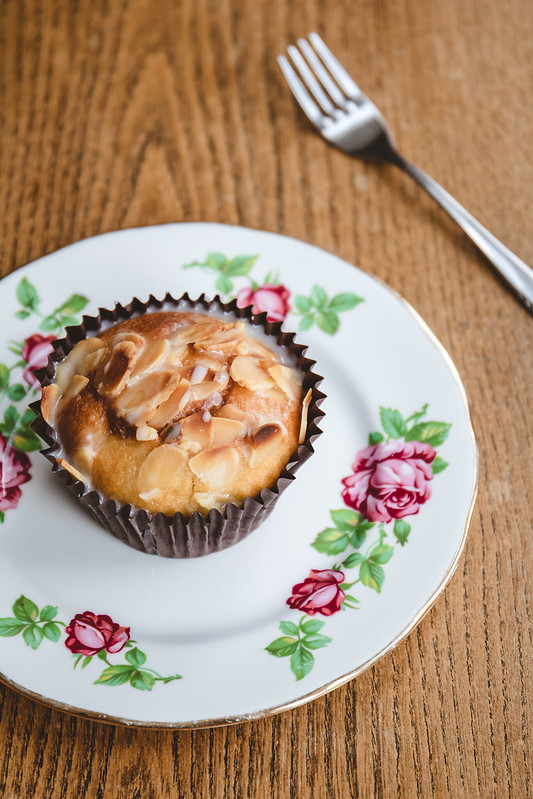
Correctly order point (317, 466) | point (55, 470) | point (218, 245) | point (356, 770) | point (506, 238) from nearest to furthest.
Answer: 1. point (356, 770)
2. point (55, 470)
3. point (317, 466)
4. point (218, 245)
5. point (506, 238)

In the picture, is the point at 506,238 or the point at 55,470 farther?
the point at 506,238

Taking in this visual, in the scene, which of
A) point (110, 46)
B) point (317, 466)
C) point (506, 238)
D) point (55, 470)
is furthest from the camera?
point (110, 46)

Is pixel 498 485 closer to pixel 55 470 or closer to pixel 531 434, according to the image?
pixel 531 434

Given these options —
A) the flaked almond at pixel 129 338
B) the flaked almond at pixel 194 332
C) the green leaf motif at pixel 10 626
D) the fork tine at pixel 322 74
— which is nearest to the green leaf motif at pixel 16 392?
the flaked almond at pixel 129 338

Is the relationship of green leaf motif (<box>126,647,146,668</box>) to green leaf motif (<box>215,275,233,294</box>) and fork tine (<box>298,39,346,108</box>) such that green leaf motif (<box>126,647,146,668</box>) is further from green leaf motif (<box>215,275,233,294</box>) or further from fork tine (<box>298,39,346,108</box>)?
fork tine (<box>298,39,346,108</box>)

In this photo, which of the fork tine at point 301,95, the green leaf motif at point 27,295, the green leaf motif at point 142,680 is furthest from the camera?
the fork tine at point 301,95

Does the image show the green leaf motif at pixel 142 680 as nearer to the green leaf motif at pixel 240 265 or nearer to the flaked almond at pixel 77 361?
the flaked almond at pixel 77 361

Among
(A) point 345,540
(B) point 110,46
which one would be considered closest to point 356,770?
(A) point 345,540
